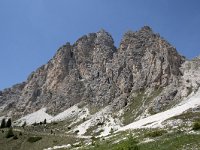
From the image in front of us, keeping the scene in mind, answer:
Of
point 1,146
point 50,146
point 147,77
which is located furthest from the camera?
point 147,77

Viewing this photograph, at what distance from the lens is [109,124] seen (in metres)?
141

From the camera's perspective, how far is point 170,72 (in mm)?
171625

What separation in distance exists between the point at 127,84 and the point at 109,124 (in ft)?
177

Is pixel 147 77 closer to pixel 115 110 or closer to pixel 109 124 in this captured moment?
pixel 115 110

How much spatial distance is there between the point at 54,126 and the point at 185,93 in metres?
68.2

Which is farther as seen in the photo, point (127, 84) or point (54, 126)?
point (127, 84)

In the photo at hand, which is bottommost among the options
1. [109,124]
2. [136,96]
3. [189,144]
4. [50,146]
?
[189,144]

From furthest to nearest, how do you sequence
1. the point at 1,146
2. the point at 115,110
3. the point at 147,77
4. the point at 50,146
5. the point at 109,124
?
the point at 147,77 < the point at 115,110 < the point at 109,124 < the point at 1,146 < the point at 50,146

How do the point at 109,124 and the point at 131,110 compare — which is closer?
the point at 109,124

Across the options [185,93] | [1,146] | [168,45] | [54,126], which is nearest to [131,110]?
[185,93]

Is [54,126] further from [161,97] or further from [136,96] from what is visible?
[161,97]

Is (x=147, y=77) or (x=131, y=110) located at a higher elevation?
(x=147, y=77)

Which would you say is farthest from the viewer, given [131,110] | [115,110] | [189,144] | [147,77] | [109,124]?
[147,77]

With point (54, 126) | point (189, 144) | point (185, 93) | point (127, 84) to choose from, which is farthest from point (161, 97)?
point (189, 144)
